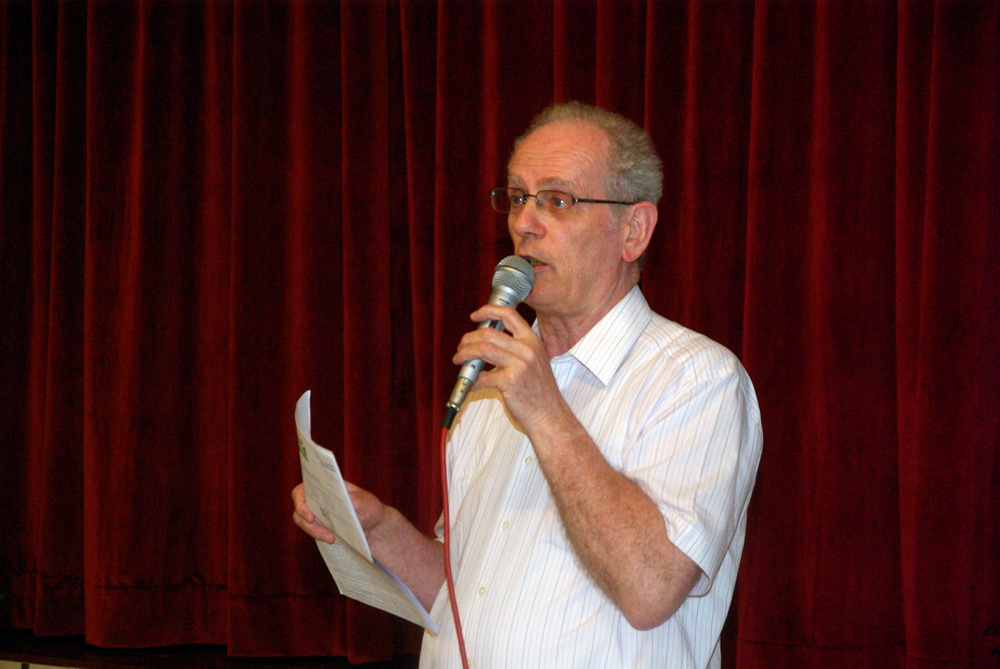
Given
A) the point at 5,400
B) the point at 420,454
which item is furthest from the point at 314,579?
the point at 5,400

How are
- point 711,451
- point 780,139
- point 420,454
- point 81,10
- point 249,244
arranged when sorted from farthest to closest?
point 81,10, point 249,244, point 420,454, point 780,139, point 711,451

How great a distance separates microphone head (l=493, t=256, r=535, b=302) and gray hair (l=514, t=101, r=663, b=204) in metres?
0.25

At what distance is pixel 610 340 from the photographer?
5.37ft

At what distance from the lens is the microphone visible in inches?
52.0

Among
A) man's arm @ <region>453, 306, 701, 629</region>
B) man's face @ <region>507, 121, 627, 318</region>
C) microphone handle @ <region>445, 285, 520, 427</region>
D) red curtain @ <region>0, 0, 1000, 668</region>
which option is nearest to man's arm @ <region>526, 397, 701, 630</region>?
man's arm @ <region>453, 306, 701, 629</region>

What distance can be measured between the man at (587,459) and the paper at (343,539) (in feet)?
0.21

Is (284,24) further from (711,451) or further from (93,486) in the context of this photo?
(711,451)

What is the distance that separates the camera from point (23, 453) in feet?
11.5

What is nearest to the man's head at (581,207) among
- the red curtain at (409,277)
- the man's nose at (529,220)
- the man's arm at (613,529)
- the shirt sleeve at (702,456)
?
the man's nose at (529,220)

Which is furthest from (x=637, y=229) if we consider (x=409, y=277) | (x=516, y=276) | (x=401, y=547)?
(x=409, y=277)

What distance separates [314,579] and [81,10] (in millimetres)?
2148

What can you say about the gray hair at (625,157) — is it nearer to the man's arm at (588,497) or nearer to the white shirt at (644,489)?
the white shirt at (644,489)

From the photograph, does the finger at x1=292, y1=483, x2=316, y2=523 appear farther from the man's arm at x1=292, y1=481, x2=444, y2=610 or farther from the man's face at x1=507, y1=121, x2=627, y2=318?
the man's face at x1=507, y1=121, x2=627, y2=318

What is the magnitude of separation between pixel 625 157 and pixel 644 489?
23.7 inches
